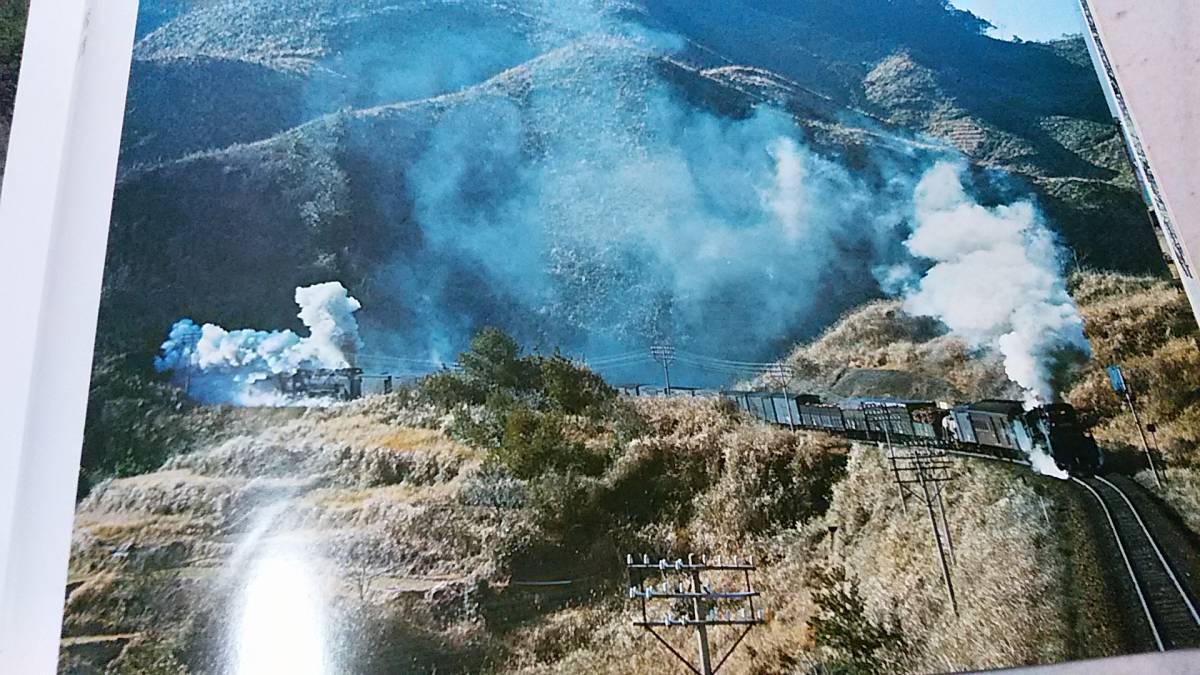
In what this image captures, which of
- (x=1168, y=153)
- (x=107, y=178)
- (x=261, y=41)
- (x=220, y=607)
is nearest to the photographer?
(x=220, y=607)

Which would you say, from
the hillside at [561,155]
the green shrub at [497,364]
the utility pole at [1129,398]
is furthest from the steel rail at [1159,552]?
the green shrub at [497,364]

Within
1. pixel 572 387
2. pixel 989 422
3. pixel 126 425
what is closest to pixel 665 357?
pixel 572 387

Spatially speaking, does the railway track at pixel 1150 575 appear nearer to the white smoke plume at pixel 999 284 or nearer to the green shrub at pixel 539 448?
the white smoke plume at pixel 999 284

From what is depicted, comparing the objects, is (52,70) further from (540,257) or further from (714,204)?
(714,204)

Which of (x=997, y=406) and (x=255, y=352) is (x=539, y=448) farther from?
(x=997, y=406)

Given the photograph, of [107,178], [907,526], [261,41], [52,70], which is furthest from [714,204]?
[52,70]

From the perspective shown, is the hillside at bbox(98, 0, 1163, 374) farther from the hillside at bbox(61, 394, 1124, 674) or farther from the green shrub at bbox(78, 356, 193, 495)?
the hillside at bbox(61, 394, 1124, 674)

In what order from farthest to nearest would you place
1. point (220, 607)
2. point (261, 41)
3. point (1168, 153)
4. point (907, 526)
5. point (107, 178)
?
point (1168, 153)
point (261, 41)
point (907, 526)
point (107, 178)
point (220, 607)

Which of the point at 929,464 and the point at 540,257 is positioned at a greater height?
the point at 540,257
